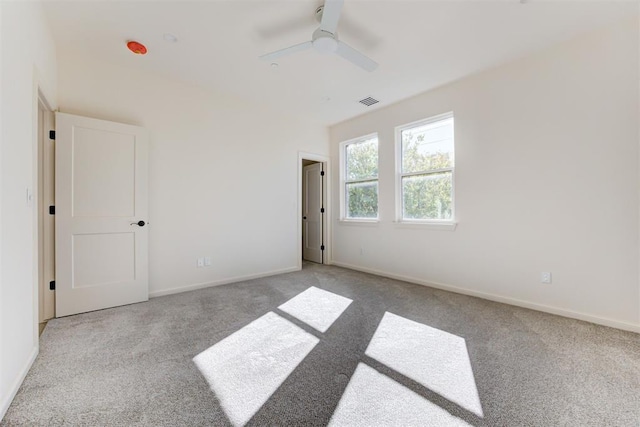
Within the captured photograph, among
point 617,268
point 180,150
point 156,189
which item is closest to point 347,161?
point 180,150

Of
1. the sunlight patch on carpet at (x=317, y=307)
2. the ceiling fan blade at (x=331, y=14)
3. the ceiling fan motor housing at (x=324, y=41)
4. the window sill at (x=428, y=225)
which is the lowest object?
the sunlight patch on carpet at (x=317, y=307)

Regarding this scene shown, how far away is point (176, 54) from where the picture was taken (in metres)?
3.00

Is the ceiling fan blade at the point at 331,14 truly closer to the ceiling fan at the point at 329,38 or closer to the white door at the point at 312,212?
the ceiling fan at the point at 329,38

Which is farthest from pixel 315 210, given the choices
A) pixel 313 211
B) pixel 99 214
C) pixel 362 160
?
pixel 99 214

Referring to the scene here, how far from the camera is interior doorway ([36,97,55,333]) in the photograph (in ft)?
8.95

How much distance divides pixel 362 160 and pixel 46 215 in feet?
14.1

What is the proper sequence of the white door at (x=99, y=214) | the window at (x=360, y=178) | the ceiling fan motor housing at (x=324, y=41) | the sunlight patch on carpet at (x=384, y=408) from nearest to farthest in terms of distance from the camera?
the sunlight patch on carpet at (x=384, y=408) < the ceiling fan motor housing at (x=324, y=41) < the white door at (x=99, y=214) < the window at (x=360, y=178)

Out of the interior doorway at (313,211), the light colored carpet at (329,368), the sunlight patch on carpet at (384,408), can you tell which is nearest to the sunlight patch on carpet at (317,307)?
the light colored carpet at (329,368)

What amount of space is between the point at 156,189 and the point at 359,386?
3.20 m

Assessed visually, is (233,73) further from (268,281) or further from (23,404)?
(23,404)

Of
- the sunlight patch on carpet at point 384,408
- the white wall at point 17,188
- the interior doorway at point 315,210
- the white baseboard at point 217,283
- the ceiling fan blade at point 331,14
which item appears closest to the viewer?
the sunlight patch on carpet at point 384,408

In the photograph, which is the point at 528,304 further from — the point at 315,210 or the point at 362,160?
the point at 315,210

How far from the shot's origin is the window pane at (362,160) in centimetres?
479

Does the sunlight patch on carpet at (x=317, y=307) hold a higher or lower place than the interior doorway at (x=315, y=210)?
lower
